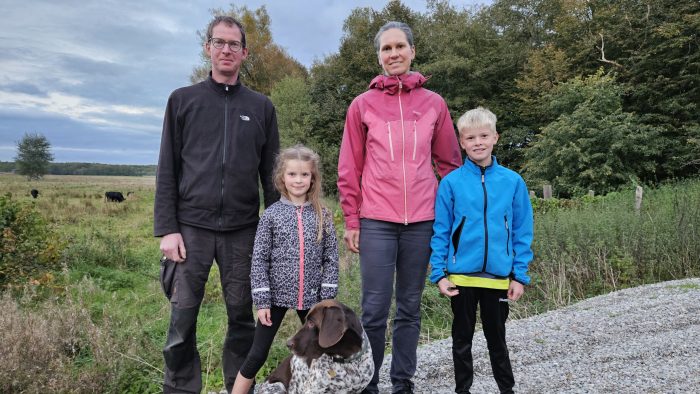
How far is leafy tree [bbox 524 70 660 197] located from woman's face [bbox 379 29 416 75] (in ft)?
62.1

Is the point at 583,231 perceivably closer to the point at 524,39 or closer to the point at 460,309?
the point at 460,309

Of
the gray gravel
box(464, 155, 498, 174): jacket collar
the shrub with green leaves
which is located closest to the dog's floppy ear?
box(464, 155, 498, 174): jacket collar

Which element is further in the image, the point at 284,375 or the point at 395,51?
the point at 395,51

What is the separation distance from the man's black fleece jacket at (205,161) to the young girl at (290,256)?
278mm

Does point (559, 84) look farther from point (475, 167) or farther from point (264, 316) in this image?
point (264, 316)

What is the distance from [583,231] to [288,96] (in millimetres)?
26531

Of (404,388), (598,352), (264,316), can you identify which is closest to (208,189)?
(264,316)

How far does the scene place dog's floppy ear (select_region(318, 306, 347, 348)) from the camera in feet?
9.35

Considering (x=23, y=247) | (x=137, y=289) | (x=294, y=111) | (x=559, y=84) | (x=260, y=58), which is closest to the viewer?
(x=23, y=247)

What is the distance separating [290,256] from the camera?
3.32 m

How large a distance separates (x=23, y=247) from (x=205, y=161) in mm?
5713

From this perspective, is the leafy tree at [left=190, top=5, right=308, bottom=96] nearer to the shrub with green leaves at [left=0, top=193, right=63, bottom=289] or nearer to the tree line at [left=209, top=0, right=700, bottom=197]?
the tree line at [left=209, top=0, right=700, bottom=197]

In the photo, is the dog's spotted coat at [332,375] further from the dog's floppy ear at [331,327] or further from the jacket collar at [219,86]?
the jacket collar at [219,86]

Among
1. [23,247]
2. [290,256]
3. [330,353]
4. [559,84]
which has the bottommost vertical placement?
[23,247]
